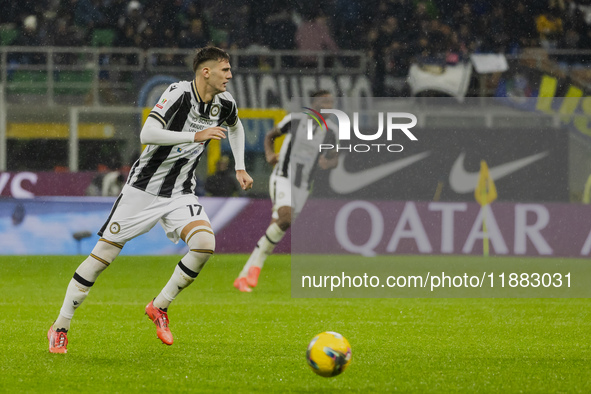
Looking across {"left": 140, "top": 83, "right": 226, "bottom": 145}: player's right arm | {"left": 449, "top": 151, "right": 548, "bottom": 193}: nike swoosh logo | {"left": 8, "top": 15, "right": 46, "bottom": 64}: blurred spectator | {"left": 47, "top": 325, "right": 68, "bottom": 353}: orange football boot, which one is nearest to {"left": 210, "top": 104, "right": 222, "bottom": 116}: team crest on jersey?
{"left": 140, "top": 83, "right": 226, "bottom": 145}: player's right arm

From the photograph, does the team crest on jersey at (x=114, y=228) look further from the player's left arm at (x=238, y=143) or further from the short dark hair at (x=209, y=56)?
the short dark hair at (x=209, y=56)

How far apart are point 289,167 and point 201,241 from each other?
3.80 m

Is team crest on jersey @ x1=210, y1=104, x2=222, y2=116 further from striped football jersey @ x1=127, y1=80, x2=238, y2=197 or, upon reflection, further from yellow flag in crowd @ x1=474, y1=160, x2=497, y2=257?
yellow flag in crowd @ x1=474, y1=160, x2=497, y2=257

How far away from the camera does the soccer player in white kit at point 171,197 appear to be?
17.8 feet

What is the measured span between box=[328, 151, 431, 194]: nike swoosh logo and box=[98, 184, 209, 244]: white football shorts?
24.0 feet

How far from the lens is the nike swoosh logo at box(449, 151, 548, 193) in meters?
12.9

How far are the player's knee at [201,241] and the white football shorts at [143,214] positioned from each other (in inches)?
3.6

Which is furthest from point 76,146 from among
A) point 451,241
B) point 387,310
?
point 387,310

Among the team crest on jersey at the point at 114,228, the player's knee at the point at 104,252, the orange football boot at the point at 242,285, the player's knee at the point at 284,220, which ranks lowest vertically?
the orange football boot at the point at 242,285

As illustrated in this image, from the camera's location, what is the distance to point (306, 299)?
8461 mm

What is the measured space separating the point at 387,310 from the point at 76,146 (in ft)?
28.0

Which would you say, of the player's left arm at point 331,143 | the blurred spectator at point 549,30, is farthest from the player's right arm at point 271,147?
the blurred spectator at point 549,30

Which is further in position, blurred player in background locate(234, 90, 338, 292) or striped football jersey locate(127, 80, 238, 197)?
blurred player in background locate(234, 90, 338, 292)

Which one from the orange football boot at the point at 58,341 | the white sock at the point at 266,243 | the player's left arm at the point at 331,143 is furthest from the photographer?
the player's left arm at the point at 331,143
